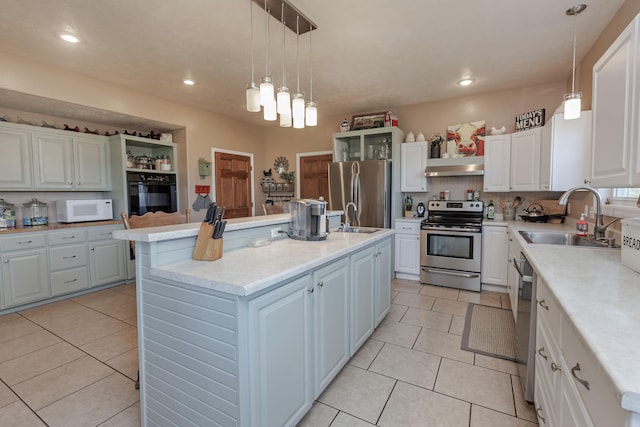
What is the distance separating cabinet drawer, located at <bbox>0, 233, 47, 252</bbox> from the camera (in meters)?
3.19

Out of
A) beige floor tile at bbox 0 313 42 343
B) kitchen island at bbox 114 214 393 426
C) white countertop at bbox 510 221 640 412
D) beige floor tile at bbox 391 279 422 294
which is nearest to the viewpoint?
white countertop at bbox 510 221 640 412

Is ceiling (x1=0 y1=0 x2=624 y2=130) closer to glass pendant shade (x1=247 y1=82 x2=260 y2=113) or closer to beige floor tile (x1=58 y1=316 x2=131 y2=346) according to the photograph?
glass pendant shade (x1=247 y1=82 x2=260 y2=113)

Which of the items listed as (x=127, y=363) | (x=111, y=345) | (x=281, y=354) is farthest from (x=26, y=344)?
(x=281, y=354)

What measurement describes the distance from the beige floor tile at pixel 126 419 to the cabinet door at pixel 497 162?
14.1ft

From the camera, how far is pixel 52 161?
3.74 metres

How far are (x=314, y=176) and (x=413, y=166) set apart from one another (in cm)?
200

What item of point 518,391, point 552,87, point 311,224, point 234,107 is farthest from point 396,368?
point 234,107

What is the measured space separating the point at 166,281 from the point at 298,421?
104cm

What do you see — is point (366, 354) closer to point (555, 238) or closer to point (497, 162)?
point (555, 238)

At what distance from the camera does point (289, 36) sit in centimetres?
268

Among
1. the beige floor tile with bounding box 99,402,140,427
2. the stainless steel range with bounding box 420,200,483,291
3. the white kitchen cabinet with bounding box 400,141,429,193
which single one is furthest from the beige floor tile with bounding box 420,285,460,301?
the beige floor tile with bounding box 99,402,140,427

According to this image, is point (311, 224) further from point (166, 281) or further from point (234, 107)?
point (234, 107)

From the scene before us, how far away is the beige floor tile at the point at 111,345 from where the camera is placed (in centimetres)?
244

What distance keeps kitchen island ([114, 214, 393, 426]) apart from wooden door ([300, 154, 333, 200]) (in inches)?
147
